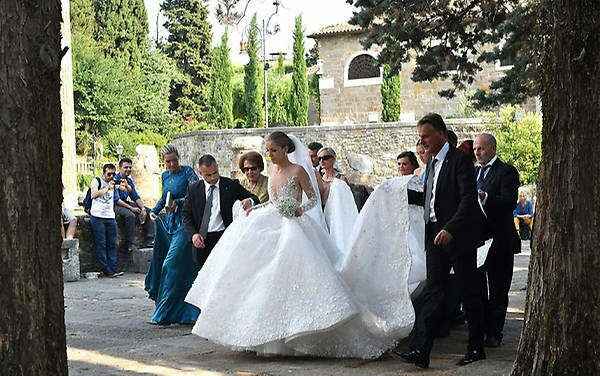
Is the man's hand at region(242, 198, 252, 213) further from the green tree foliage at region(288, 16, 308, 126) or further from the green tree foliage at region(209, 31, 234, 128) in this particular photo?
the green tree foliage at region(209, 31, 234, 128)

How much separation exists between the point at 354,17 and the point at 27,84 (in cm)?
840

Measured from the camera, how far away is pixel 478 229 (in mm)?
6957

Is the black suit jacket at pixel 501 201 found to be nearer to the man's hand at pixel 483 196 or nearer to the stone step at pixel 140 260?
the man's hand at pixel 483 196

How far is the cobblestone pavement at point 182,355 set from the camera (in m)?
6.85

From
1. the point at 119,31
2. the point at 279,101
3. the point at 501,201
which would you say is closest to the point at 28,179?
the point at 501,201

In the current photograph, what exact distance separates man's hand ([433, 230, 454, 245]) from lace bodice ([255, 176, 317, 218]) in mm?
1467

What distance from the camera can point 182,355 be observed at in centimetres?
771

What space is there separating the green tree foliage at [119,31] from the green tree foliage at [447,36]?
48.6 metres

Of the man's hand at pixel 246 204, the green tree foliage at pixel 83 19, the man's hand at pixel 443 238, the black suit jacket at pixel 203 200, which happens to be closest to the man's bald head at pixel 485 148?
the man's hand at pixel 443 238

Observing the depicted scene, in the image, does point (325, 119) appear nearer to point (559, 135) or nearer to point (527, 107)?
point (527, 107)

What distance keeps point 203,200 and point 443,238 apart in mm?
3498

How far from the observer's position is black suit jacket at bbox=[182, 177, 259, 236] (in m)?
9.38

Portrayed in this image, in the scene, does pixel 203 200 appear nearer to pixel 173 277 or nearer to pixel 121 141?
pixel 173 277

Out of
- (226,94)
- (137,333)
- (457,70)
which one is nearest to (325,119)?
(226,94)
